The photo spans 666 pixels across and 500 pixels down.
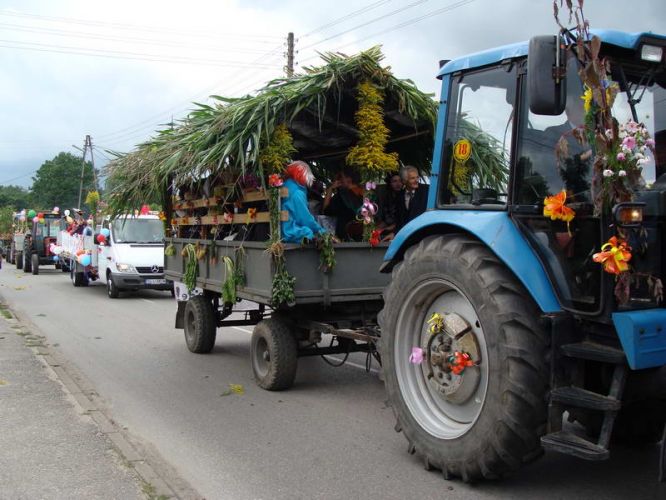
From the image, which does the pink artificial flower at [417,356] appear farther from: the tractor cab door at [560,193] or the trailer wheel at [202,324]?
the trailer wheel at [202,324]

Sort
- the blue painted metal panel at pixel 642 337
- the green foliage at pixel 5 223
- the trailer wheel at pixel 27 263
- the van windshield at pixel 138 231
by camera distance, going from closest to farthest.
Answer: the blue painted metal panel at pixel 642 337 < the van windshield at pixel 138 231 < the trailer wheel at pixel 27 263 < the green foliage at pixel 5 223

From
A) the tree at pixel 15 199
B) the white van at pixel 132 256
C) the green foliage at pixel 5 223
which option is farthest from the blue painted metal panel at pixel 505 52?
the tree at pixel 15 199

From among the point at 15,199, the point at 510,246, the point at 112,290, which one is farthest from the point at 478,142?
the point at 15,199

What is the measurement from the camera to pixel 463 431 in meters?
4.13

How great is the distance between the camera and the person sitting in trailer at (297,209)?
258 inches

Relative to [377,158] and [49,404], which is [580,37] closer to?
[377,158]

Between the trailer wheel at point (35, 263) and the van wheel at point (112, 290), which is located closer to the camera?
the van wheel at point (112, 290)

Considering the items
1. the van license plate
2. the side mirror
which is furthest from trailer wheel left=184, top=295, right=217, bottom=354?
the van license plate

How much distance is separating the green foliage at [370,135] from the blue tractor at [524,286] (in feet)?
7.41

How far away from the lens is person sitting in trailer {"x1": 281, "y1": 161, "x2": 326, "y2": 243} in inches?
258

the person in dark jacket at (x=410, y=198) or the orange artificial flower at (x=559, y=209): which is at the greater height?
the person in dark jacket at (x=410, y=198)

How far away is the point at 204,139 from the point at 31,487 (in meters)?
3.96

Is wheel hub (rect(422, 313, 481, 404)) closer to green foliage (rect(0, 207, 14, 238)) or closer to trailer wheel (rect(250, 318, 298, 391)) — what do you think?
trailer wheel (rect(250, 318, 298, 391))

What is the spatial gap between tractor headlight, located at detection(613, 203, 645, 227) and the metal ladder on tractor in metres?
0.66
